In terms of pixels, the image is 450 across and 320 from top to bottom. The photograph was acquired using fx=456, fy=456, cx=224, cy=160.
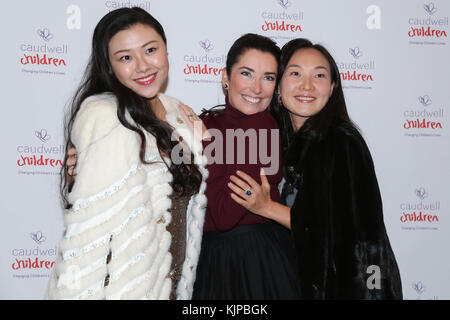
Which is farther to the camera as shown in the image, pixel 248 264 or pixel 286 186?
pixel 286 186

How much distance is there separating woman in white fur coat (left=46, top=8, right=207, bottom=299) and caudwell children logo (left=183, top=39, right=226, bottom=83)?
0.92m

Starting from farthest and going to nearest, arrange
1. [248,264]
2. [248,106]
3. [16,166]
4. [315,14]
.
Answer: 1. [315,14]
2. [16,166]
3. [248,106]
4. [248,264]

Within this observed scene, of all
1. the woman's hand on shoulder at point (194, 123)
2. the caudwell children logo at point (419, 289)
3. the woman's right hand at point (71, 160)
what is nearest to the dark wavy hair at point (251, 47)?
the woman's hand on shoulder at point (194, 123)

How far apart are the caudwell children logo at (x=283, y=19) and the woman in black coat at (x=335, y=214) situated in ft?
3.72

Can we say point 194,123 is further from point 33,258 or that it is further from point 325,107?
point 33,258

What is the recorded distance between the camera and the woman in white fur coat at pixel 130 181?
5.95ft

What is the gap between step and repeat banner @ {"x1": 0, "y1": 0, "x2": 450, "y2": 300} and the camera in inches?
127

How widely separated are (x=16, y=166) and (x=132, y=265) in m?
1.81

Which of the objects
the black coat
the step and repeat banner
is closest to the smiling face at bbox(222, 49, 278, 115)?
the black coat

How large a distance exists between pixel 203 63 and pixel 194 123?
106cm

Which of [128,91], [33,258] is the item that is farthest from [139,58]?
[33,258]

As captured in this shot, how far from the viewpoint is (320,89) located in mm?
2625
